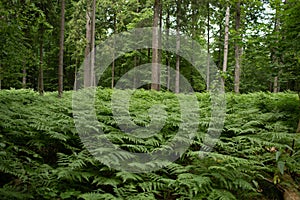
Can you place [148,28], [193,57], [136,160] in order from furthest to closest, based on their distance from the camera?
1. [193,57]
2. [148,28]
3. [136,160]

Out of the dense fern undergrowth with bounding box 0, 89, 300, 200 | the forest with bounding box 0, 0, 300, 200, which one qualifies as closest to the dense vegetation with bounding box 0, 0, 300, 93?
the forest with bounding box 0, 0, 300, 200

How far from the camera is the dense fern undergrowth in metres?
3.31

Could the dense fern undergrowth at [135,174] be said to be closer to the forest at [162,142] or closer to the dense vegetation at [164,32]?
the forest at [162,142]

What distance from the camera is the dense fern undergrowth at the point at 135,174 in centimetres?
331

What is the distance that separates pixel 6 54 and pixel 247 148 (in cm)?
678

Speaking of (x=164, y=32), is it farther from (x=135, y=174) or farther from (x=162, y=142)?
(x=135, y=174)

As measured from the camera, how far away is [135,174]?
3.69m

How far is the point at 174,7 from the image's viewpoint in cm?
2050

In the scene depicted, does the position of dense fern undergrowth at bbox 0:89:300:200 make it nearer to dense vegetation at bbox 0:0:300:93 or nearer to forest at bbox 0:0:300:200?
forest at bbox 0:0:300:200

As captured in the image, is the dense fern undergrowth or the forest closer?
the dense fern undergrowth

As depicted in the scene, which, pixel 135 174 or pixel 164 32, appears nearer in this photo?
pixel 135 174

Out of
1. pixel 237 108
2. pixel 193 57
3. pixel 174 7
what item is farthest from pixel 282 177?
pixel 193 57

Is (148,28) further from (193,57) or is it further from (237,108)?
(237,108)

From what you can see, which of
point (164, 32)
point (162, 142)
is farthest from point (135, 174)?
point (164, 32)
